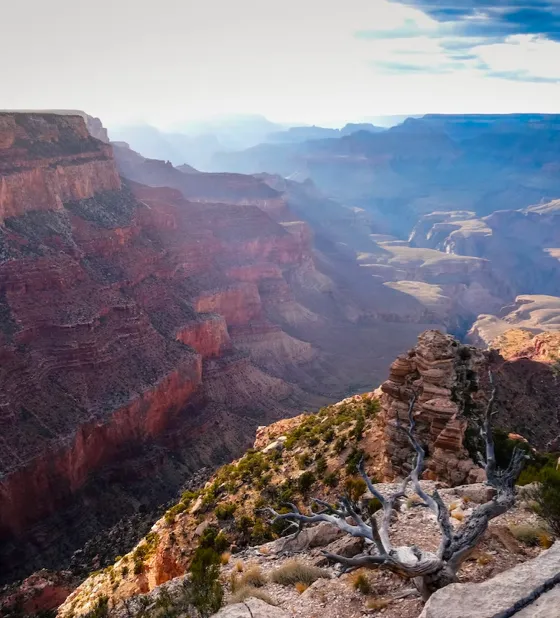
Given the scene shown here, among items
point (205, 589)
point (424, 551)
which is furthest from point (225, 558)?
point (424, 551)

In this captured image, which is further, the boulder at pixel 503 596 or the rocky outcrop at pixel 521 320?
the rocky outcrop at pixel 521 320

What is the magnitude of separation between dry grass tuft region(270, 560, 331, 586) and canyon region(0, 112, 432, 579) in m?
26.8

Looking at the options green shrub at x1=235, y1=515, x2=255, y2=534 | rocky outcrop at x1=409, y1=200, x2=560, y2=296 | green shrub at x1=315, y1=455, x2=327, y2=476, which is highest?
green shrub at x1=315, y1=455, x2=327, y2=476

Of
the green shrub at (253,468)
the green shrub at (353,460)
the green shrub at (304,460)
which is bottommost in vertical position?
the green shrub at (253,468)

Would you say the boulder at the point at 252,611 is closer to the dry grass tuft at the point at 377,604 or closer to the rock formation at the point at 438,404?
the dry grass tuft at the point at 377,604

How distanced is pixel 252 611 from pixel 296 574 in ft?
7.83

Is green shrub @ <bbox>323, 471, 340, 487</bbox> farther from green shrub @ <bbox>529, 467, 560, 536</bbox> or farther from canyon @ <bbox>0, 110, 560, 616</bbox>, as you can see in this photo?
green shrub @ <bbox>529, 467, 560, 536</bbox>

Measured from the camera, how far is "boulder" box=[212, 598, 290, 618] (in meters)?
11.2

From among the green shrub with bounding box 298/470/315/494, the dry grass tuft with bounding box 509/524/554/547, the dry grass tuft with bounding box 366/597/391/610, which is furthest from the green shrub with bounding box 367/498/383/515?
the green shrub with bounding box 298/470/315/494

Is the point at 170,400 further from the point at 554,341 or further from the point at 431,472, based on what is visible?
the point at 431,472

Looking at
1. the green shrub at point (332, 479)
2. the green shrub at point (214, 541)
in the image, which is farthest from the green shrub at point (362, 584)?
the green shrub at point (332, 479)

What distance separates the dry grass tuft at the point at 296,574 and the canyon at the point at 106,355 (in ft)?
87.8

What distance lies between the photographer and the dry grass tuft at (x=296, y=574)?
43.6 feet

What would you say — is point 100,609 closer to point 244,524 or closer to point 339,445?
point 244,524
